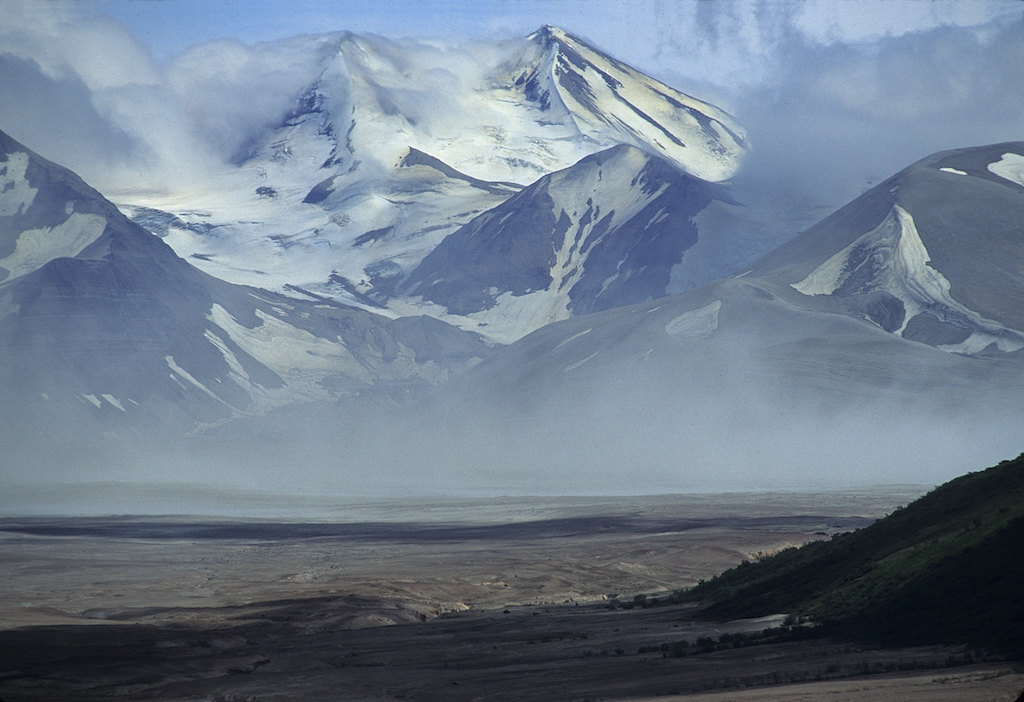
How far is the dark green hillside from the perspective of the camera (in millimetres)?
33594

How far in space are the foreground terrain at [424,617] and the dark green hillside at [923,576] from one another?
4.39 feet

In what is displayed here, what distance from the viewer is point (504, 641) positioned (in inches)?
1822

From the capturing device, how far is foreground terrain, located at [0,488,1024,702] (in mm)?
34650

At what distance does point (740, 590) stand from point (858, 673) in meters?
18.1

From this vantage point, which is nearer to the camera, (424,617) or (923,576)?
(923,576)

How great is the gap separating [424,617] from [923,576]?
86.8ft

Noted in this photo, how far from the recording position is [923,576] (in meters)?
37.7

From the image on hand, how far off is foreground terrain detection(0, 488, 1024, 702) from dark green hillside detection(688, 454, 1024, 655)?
134 centimetres

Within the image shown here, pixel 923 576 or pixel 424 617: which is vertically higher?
pixel 923 576

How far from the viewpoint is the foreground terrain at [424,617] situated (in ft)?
114

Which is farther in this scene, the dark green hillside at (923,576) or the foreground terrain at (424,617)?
the foreground terrain at (424,617)

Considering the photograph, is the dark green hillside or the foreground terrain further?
the foreground terrain

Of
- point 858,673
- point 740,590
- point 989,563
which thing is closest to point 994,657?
point 858,673

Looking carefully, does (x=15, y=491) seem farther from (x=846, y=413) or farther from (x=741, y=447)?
(x=846, y=413)
